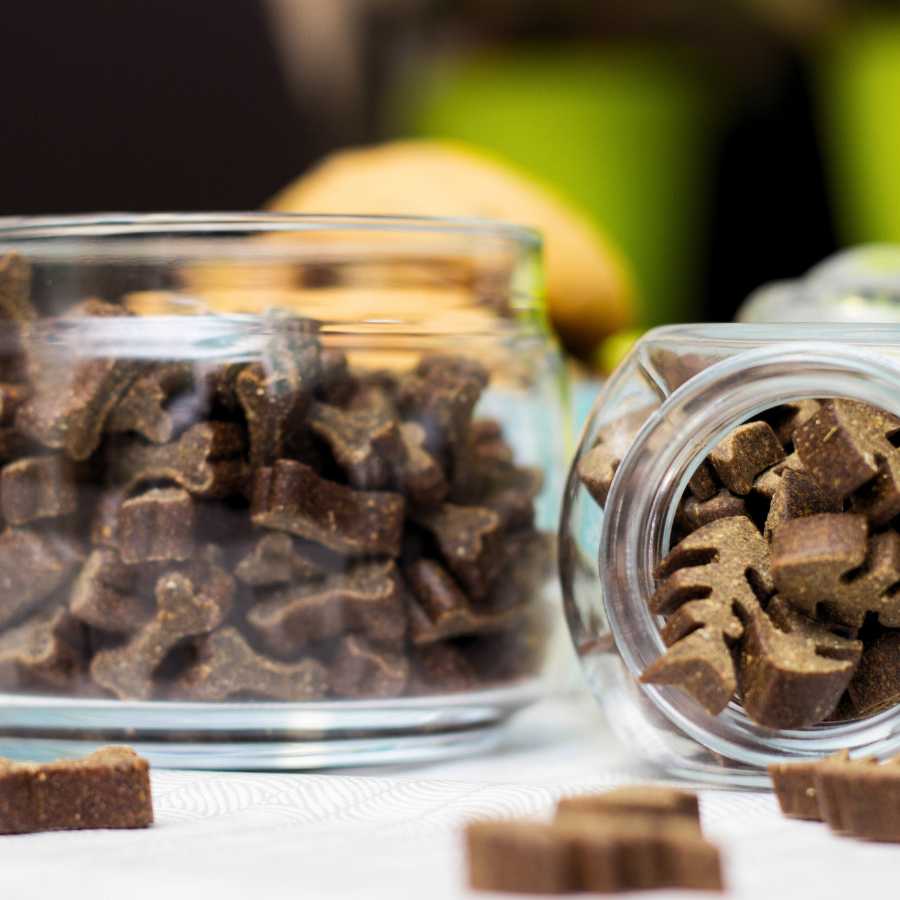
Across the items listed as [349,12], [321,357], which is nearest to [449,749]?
[321,357]

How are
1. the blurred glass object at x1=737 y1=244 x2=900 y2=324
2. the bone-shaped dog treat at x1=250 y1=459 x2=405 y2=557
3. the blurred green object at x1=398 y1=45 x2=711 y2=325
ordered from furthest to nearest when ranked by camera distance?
the blurred green object at x1=398 y1=45 x2=711 y2=325
the blurred glass object at x1=737 y1=244 x2=900 y2=324
the bone-shaped dog treat at x1=250 y1=459 x2=405 y2=557

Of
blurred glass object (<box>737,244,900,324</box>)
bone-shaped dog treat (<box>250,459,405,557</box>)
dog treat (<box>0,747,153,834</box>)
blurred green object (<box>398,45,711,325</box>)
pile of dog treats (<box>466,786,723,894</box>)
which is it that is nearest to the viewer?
pile of dog treats (<box>466,786,723,894</box>)

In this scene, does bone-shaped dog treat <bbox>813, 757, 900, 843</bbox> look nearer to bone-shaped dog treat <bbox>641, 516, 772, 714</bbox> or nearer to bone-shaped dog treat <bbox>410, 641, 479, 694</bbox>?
bone-shaped dog treat <bbox>641, 516, 772, 714</bbox>

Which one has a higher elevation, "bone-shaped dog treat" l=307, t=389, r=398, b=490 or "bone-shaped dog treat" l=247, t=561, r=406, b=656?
"bone-shaped dog treat" l=307, t=389, r=398, b=490

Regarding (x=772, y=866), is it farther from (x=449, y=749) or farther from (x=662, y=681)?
(x=449, y=749)

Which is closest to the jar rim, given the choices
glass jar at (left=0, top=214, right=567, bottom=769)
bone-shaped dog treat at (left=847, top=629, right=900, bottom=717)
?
glass jar at (left=0, top=214, right=567, bottom=769)

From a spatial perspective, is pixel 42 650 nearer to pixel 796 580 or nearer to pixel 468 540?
pixel 468 540

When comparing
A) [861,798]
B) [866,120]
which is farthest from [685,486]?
[866,120]
